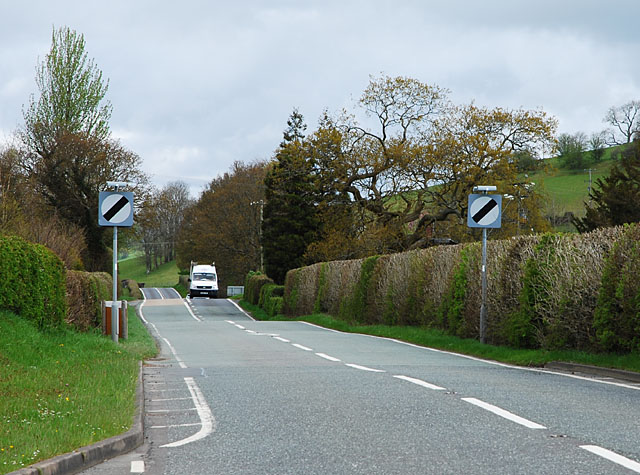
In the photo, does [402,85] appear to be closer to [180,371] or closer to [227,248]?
[227,248]

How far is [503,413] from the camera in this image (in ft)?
26.9

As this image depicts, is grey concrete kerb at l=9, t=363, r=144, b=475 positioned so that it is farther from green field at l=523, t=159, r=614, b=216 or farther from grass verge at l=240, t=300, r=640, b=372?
green field at l=523, t=159, r=614, b=216

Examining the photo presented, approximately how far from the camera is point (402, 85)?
50625 mm

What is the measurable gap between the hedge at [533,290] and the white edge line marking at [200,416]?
23.1 feet

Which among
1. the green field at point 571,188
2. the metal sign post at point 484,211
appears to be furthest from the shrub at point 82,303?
the green field at point 571,188

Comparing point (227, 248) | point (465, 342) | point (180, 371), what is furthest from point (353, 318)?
point (227, 248)

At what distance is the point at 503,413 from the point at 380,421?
1323 mm

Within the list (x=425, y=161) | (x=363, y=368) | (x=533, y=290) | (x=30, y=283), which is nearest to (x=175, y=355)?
(x=30, y=283)

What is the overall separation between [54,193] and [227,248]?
21.5 m

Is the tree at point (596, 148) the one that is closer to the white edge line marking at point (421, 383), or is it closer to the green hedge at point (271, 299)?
the green hedge at point (271, 299)

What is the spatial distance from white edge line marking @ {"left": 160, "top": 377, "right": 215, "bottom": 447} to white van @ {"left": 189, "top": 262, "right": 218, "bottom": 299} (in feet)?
A: 224

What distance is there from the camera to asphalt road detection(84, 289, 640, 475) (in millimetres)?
6023

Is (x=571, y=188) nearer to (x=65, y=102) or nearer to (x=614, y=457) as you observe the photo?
(x=65, y=102)

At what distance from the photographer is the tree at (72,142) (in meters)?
61.1
